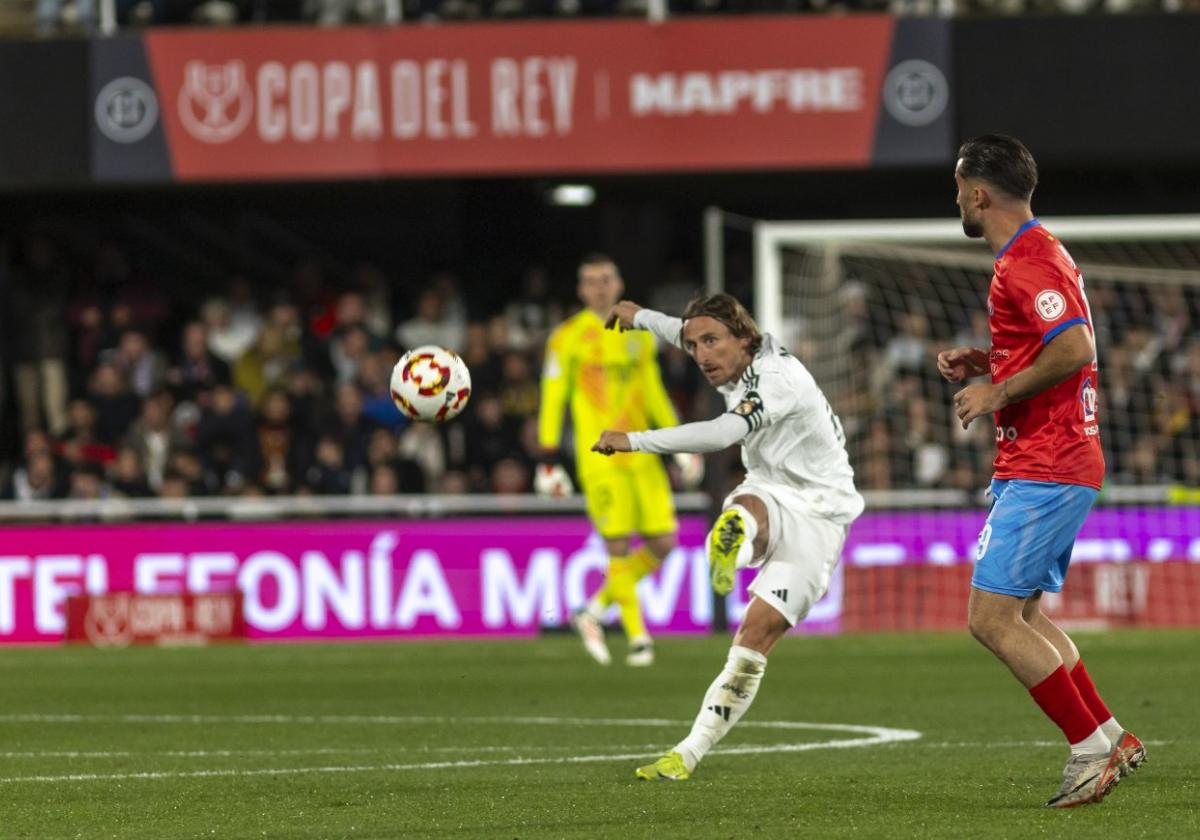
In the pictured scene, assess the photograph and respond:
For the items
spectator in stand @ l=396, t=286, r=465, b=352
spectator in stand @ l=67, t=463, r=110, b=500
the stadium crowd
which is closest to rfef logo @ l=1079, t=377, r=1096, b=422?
the stadium crowd

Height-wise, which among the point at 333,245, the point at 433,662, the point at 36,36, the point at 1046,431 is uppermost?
the point at 36,36

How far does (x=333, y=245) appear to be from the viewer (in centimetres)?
2342

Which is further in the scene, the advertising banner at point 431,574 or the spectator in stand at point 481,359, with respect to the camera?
the spectator in stand at point 481,359

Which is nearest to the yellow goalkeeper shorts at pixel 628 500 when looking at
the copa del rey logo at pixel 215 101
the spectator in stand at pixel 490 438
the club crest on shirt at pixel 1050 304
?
the spectator in stand at pixel 490 438

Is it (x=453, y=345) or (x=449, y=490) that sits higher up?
(x=453, y=345)

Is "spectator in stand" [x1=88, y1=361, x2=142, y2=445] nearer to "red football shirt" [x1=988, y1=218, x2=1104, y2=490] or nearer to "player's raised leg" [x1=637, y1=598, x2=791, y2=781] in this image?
"player's raised leg" [x1=637, y1=598, x2=791, y2=781]

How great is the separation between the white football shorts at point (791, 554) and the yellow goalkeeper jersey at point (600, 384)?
5565mm

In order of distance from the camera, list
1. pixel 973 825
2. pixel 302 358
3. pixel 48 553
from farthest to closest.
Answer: pixel 302 358, pixel 48 553, pixel 973 825

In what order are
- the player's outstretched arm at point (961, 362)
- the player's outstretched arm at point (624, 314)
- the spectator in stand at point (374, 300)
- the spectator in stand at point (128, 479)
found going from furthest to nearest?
1. the spectator in stand at point (374, 300)
2. the spectator in stand at point (128, 479)
3. the player's outstretched arm at point (624, 314)
4. the player's outstretched arm at point (961, 362)

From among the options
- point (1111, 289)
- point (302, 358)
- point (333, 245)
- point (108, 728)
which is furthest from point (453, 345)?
point (108, 728)

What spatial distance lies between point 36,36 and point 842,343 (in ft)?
24.6

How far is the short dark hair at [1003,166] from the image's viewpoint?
21.3 feet

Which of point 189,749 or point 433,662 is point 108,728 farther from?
point 433,662

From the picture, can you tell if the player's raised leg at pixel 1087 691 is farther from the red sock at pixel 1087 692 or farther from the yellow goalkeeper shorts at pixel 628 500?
the yellow goalkeeper shorts at pixel 628 500
